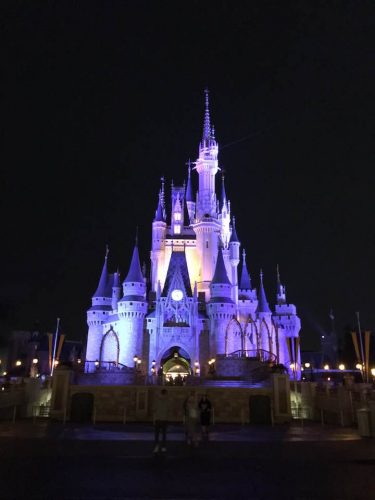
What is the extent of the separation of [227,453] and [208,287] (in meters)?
51.0

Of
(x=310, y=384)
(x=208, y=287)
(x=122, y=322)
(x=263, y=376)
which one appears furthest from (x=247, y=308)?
(x=310, y=384)

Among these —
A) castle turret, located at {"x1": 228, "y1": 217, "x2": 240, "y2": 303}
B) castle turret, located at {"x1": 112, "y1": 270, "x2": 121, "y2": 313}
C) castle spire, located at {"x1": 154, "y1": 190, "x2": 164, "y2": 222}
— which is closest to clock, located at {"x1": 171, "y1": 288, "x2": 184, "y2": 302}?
castle turret, located at {"x1": 112, "y1": 270, "x2": 121, "y2": 313}

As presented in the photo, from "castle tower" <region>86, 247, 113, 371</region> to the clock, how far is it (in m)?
10.5

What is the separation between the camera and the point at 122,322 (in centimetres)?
5609

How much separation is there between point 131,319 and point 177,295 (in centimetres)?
671

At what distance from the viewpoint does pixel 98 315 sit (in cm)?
6156

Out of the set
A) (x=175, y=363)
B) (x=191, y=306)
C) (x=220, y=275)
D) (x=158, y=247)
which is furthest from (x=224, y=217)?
(x=175, y=363)

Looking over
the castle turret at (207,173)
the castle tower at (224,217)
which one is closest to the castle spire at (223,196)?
the castle tower at (224,217)

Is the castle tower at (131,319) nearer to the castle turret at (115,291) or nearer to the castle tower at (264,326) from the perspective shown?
the castle turret at (115,291)

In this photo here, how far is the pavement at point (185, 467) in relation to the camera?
7180 mm

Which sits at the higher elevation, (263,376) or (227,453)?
(263,376)

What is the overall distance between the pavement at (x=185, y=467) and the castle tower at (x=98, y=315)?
4557 cm

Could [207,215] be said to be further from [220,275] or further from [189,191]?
[189,191]

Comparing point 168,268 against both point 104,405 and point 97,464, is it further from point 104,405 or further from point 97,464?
point 97,464
